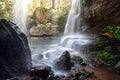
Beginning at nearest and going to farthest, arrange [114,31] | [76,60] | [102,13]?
[76,60] → [114,31] → [102,13]

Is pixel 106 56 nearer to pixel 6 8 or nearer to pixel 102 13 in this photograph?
pixel 102 13

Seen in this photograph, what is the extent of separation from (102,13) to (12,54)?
11881 millimetres

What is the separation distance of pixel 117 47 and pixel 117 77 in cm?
448

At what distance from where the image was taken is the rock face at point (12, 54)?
8905 mm

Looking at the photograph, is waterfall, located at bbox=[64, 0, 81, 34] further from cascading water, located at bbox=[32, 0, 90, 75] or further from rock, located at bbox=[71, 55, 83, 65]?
rock, located at bbox=[71, 55, 83, 65]

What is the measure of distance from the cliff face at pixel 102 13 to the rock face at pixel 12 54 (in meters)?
10.2

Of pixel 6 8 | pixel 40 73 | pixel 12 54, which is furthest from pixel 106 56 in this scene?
pixel 6 8

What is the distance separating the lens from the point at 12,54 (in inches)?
372

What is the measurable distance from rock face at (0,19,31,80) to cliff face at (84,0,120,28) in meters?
10.2

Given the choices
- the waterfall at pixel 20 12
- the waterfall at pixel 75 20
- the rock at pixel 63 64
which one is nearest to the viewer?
the rock at pixel 63 64

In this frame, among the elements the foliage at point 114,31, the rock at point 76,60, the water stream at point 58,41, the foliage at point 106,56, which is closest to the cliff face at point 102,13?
the foliage at point 114,31

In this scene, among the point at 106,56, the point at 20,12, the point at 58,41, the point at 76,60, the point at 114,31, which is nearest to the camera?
the point at 76,60

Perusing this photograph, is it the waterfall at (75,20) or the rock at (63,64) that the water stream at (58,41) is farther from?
the rock at (63,64)

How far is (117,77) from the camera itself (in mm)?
9805
